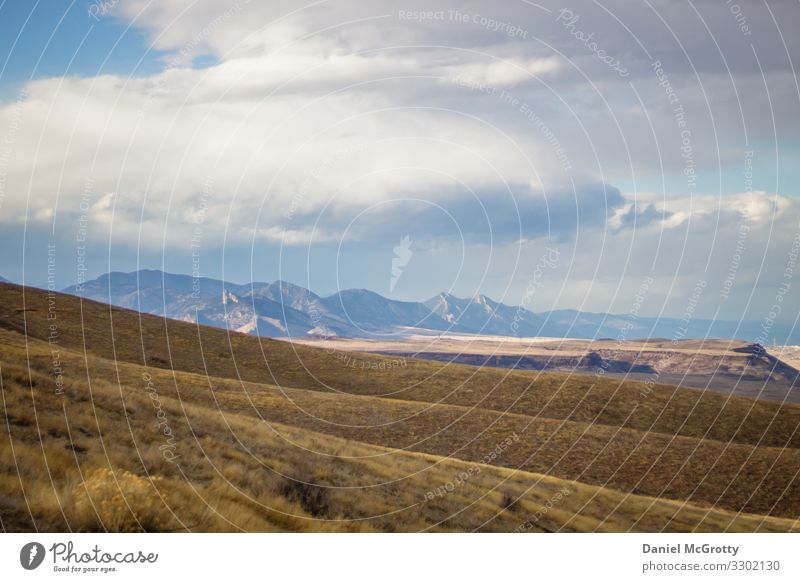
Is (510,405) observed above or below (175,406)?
below

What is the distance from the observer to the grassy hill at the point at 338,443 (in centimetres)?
1822

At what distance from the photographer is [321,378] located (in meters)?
85.6

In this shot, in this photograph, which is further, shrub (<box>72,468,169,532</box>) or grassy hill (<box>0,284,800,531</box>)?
grassy hill (<box>0,284,800,531</box>)

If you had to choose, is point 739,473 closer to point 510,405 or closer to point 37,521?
point 510,405

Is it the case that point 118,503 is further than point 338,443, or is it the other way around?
point 338,443

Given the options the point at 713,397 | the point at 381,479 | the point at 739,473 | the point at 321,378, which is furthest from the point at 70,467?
the point at 713,397

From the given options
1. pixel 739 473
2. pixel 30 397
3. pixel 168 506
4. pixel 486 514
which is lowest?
pixel 739 473

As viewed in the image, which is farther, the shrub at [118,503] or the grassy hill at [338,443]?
the grassy hill at [338,443]

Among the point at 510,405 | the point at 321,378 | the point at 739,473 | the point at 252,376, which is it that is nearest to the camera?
the point at 739,473

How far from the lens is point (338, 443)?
35.2m

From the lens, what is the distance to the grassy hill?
59.8ft

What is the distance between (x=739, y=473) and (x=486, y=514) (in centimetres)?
3184

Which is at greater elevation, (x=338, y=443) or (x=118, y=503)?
(x=118, y=503)

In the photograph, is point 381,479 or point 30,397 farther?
point 381,479
